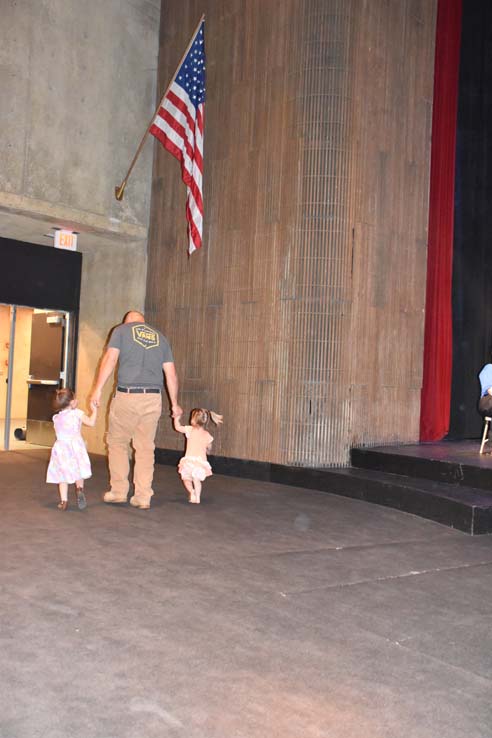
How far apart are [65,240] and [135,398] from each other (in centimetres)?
420

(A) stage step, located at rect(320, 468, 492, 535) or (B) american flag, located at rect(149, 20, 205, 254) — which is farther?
(B) american flag, located at rect(149, 20, 205, 254)

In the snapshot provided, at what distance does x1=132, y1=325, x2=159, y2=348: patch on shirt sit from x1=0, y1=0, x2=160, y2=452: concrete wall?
3096mm

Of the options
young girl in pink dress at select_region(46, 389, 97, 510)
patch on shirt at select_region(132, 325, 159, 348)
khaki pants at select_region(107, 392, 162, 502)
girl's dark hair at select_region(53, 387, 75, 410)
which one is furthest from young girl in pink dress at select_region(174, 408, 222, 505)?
girl's dark hair at select_region(53, 387, 75, 410)

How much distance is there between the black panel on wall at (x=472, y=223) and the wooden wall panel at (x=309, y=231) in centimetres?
121

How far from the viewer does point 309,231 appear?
8.91 m

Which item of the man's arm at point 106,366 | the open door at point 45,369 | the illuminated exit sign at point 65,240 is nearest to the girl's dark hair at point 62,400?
the man's arm at point 106,366

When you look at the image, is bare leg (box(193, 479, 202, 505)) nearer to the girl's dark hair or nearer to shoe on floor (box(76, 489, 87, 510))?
shoe on floor (box(76, 489, 87, 510))

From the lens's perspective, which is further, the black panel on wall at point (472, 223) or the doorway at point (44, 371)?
the doorway at point (44, 371)

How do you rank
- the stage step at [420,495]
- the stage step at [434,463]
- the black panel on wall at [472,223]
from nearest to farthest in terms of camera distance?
1. the stage step at [420,495]
2. the stage step at [434,463]
3. the black panel on wall at [472,223]

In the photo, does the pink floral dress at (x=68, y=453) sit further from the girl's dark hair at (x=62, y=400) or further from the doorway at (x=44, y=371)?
the doorway at (x=44, y=371)

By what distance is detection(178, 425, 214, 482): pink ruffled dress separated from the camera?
7.40 metres

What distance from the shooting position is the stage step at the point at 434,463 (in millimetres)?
7457

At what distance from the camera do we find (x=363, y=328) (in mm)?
9070

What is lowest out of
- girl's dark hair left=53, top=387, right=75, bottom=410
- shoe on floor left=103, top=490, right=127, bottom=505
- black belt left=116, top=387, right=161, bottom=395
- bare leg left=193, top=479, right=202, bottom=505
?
shoe on floor left=103, top=490, right=127, bottom=505
